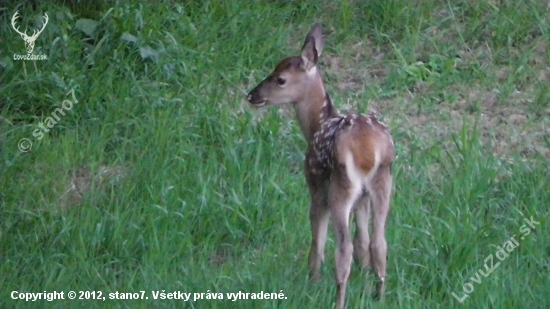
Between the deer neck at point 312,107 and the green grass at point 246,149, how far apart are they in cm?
45

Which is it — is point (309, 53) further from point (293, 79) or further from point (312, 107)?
point (312, 107)

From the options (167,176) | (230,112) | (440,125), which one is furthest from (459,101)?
(167,176)

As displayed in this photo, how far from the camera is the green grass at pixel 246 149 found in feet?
23.1

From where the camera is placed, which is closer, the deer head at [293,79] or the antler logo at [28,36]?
the deer head at [293,79]

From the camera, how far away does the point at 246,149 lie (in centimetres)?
842

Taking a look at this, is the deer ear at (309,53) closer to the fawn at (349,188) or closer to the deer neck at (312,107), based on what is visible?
the deer neck at (312,107)

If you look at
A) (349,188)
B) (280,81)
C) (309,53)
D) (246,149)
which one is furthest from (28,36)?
(349,188)

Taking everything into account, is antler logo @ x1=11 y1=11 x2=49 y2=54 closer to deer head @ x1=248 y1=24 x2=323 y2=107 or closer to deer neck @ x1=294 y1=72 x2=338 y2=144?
deer head @ x1=248 y1=24 x2=323 y2=107

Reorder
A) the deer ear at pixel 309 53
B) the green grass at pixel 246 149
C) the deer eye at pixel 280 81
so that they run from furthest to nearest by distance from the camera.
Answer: the deer eye at pixel 280 81 → the deer ear at pixel 309 53 → the green grass at pixel 246 149

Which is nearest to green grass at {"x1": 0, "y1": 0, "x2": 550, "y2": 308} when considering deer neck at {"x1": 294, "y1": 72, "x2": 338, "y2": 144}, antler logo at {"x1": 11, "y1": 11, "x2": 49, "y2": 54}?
antler logo at {"x1": 11, "y1": 11, "x2": 49, "y2": 54}

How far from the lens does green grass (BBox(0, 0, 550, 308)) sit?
23.1 feet

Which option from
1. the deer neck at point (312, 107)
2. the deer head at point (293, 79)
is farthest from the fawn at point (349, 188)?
the deer head at point (293, 79)

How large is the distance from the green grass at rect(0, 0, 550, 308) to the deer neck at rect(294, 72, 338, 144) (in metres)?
0.45

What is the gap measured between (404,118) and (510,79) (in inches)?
40.0
